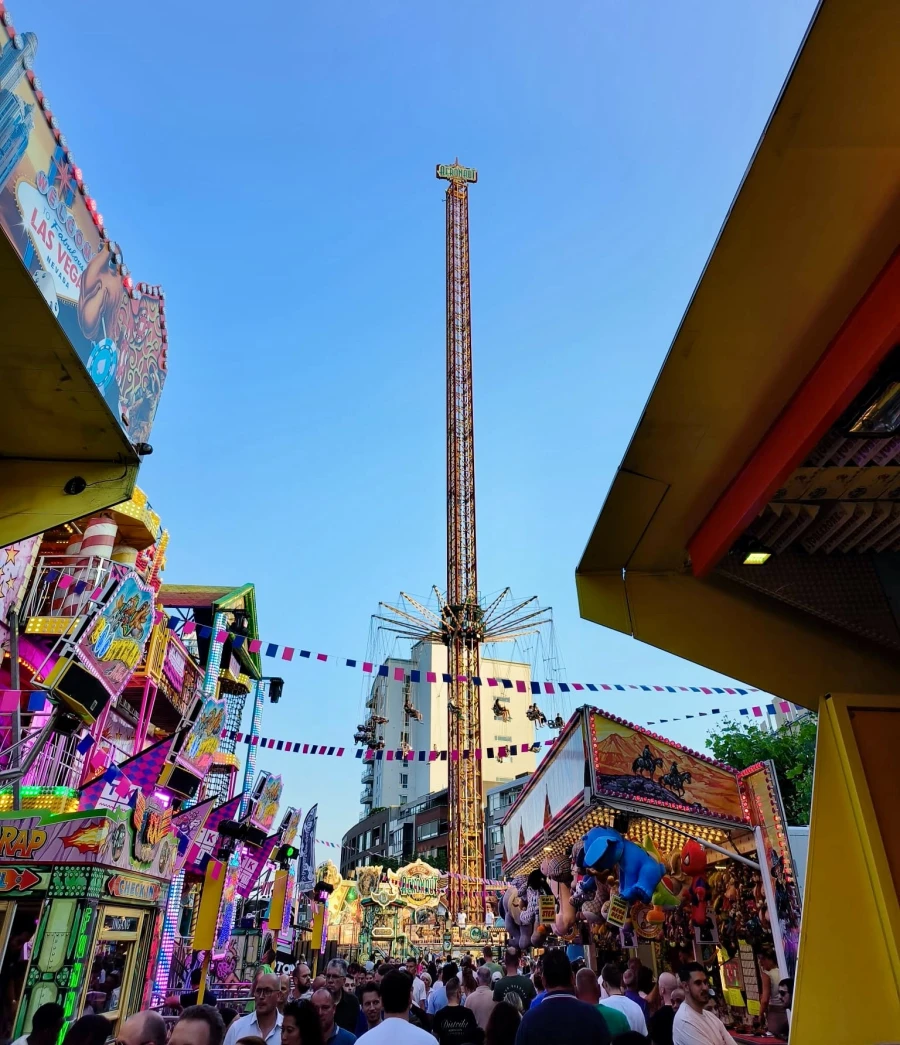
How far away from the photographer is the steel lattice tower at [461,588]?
99.5 feet

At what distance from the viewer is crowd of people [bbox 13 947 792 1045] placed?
3.20 meters

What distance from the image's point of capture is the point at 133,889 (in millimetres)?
10242

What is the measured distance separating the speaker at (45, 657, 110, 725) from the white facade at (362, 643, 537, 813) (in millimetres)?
47017

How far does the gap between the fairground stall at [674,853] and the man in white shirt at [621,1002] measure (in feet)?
Result: 10.8

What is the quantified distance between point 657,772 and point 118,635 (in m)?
9.96

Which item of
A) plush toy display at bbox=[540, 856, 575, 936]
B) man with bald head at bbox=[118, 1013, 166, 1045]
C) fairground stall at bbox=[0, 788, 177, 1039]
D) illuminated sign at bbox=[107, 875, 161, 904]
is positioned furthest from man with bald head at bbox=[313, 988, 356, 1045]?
plush toy display at bbox=[540, 856, 575, 936]

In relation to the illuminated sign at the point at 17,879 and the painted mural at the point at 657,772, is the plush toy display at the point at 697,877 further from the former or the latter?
the illuminated sign at the point at 17,879

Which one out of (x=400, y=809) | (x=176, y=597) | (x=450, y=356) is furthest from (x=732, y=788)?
(x=400, y=809)

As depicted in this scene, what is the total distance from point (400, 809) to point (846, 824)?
6772cm

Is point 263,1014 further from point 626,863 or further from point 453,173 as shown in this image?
point 453,173

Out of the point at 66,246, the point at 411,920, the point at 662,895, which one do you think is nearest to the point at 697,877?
the point at 662,895

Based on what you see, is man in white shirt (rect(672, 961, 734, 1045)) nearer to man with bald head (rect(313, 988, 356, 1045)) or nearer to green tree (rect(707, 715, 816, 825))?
man with bald head (rect(313, 988, 356, 1045))

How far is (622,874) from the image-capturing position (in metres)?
9.24

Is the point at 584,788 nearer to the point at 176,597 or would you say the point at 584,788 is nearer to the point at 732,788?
the point at 732,788
